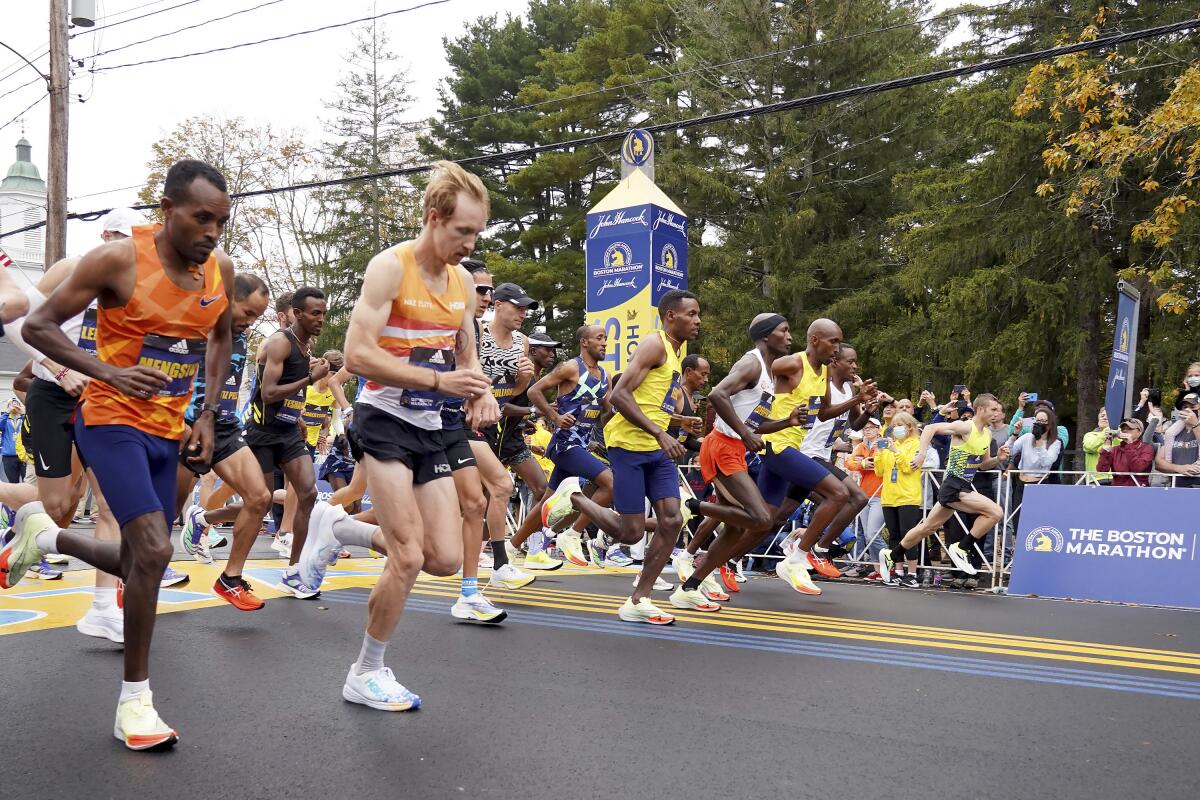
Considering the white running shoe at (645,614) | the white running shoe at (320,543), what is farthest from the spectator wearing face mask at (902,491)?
the white running shoe at (320,543)

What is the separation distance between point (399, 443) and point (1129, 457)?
9.68 meters

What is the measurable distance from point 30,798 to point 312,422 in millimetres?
9484

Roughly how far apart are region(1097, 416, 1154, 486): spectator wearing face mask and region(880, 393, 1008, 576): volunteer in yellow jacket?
117 cm

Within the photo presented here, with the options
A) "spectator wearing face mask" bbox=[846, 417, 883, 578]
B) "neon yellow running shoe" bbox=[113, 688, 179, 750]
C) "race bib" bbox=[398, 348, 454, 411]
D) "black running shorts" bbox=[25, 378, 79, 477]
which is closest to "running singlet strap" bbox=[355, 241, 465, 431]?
"race bib" bbox=[398, 348, 454, 411]

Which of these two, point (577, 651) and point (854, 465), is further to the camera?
point (854, 465)

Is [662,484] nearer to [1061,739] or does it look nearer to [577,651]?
[577,651]

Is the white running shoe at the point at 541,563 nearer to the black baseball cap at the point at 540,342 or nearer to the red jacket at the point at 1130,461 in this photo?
the black baseball cap at the point at 540,342

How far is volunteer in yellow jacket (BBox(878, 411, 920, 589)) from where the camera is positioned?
11305 millimetres

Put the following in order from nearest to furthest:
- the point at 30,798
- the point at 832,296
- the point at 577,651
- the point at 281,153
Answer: the point at 30,798, the point at 577,651, the point at 832,296, the point at 281,153

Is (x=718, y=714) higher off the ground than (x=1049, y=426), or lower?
lower

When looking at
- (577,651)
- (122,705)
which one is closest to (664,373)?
(577,651)

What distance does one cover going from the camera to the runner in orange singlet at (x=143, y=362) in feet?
11.8

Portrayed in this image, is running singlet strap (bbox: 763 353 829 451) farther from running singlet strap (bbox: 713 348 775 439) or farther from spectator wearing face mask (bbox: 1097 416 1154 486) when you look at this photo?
spectator wearing face mask (bbox: 1097 416 1154 486)

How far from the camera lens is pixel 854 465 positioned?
12789 mm
